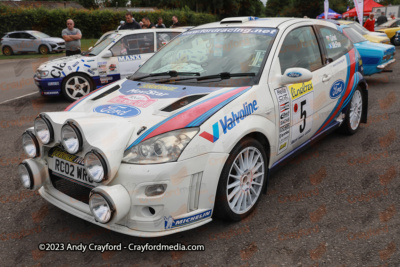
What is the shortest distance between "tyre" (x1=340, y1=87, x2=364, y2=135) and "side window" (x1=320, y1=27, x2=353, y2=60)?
63cm

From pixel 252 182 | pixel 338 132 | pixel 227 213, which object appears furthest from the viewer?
pixel 338 132

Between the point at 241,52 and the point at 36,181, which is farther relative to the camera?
the point at 241,52

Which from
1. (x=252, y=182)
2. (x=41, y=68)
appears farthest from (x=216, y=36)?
(x=41, y=68)

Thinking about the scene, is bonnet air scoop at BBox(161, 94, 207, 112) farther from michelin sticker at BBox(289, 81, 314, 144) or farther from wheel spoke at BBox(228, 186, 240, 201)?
michelin sticker at BBox(289, 81, 314, 144)

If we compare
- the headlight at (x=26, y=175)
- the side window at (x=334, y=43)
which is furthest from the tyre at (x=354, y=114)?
the headlight at (x=26, y=175)

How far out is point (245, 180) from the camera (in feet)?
10.1

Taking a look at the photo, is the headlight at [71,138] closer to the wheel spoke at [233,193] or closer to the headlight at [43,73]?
the wheel spoke at [233,193]

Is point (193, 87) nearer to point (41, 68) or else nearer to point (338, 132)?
point (338, 132)

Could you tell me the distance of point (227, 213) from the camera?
291 centimetres

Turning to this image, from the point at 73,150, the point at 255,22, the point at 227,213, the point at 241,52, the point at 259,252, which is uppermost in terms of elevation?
the point at 255,22

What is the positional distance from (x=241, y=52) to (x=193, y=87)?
671 millimetres

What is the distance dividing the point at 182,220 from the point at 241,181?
655 millimetres

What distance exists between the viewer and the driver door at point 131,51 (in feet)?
27.1

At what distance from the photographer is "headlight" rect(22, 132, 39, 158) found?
116 inches
